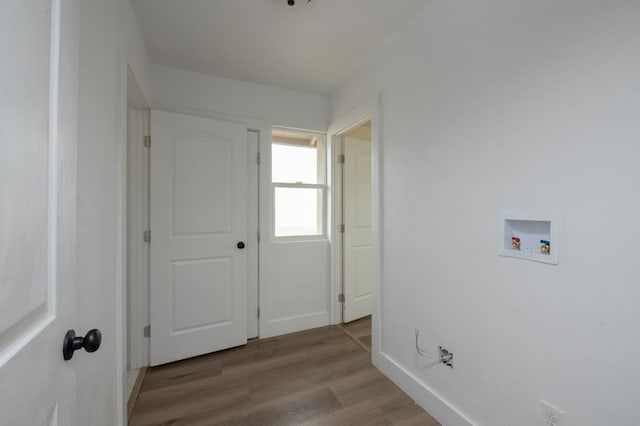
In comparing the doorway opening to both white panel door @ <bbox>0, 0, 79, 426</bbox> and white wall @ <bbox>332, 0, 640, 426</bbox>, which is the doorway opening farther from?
white panel door @ <bbox>0, 0, 79, 426</bbox>

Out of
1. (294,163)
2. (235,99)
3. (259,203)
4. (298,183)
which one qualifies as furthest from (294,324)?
(235,99)

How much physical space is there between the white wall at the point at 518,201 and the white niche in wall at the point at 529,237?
0.10 feet

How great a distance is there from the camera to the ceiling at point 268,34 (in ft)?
5.36

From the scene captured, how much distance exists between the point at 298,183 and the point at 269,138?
547 millimetres

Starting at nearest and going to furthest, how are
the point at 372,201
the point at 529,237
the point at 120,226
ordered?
the point at 529,237 → the point at 120,226 → the point at 372,201

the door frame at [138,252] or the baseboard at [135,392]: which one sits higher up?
the door frame at [138,252]

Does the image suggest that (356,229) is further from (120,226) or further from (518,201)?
(120,226)

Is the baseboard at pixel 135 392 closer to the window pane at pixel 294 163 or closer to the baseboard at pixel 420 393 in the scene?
the baseboard at pixel 420 393

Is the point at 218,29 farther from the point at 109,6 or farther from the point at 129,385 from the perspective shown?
the point at 129,385

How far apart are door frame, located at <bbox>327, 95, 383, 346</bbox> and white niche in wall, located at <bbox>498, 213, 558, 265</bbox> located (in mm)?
936

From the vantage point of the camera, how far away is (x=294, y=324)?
8.87 ft

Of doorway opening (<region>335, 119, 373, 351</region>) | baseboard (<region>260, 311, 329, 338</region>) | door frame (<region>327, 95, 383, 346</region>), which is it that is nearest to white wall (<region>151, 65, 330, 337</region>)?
baseboard (<region>260, 311, 329, 338</region>)

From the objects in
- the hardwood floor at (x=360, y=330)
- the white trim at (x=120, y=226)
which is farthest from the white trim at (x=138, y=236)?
the hardwood floor at (x=360, y=330)

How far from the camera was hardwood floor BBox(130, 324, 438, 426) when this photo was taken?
1.59m
